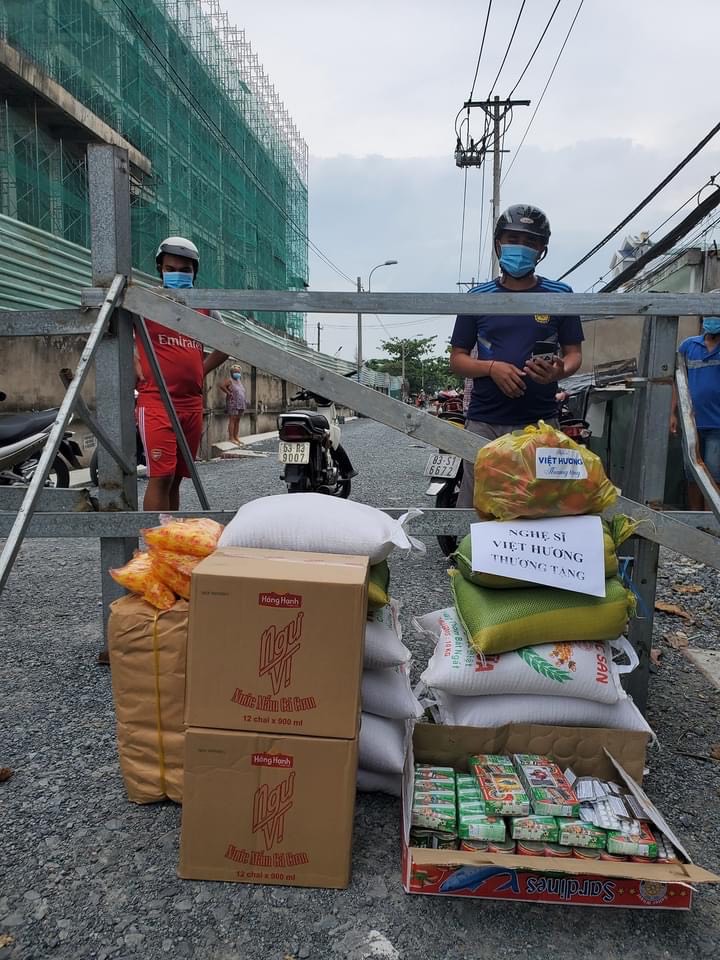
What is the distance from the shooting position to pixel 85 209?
15711 millimetres

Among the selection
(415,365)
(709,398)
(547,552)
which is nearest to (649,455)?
(547,552)

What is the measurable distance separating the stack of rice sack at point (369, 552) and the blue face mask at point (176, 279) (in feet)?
5.71

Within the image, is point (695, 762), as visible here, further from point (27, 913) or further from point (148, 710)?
point (27, 913)

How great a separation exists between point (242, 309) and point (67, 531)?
1015mm

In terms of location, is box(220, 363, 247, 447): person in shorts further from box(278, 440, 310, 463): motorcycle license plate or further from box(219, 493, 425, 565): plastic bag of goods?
box(219, 493, 425, 565): plastic bag of goods

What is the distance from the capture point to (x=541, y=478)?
2.05 m

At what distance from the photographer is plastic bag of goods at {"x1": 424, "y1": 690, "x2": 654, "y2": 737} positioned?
201 centimetres

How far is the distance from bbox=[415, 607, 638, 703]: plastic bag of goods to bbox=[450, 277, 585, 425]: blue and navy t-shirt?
Result: 1.14 m

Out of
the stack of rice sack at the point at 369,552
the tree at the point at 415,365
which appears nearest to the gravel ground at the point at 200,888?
the stack of rice sack at the point at 369,552

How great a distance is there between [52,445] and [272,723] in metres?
1.07

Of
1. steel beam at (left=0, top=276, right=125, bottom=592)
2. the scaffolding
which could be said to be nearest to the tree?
the scaffolding

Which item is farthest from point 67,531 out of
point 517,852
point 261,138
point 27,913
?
point 261,138

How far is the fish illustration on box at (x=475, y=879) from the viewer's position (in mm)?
1548

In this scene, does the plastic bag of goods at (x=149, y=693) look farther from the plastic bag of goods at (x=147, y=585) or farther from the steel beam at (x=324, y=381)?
the steel beam at (x=324, y=381)
